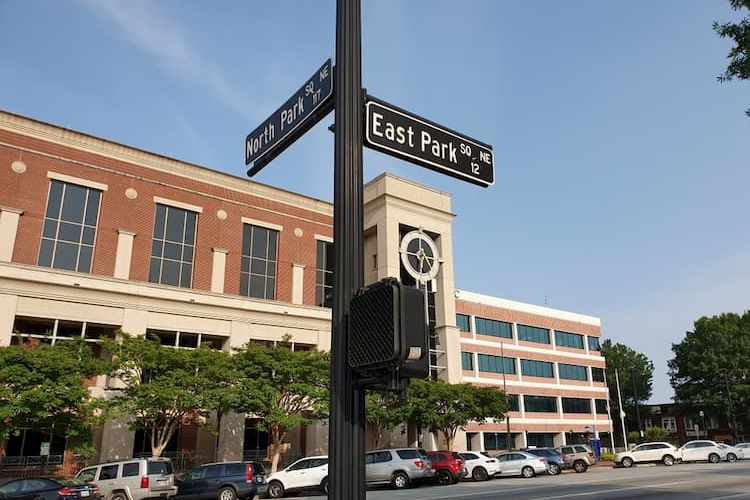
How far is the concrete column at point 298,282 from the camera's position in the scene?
149 feet

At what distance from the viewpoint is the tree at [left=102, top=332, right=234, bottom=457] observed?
99.8 feet

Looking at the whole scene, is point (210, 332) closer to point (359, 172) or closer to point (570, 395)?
point (359, 172)

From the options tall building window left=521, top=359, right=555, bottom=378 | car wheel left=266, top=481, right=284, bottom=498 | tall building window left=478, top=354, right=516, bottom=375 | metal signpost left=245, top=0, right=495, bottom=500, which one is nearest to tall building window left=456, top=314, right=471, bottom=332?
tall building window left=478, top=354, right=516, bottom=375

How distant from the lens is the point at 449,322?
52.4 meters

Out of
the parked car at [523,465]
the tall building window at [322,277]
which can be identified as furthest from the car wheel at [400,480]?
the tall building window at [322,277]

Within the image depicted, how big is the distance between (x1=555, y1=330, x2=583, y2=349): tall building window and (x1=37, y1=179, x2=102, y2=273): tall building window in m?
51.0

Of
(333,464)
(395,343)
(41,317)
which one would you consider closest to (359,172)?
(395,343)

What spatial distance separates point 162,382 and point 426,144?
97.9ft

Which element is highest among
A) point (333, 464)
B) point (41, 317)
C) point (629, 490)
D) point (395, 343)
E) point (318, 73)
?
point (41, 317)

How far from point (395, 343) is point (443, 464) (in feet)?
98.3

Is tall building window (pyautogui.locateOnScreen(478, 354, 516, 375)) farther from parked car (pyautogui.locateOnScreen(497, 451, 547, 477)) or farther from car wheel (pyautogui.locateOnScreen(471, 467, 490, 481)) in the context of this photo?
car wheel (pyautogui.locateOnScreen(471, 467, 490, 481))

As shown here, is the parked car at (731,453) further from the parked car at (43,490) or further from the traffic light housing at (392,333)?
the traffic light housing at (392,333)

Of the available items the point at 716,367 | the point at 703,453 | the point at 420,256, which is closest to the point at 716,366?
the point at 716,367

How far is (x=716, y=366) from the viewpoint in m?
78.1
